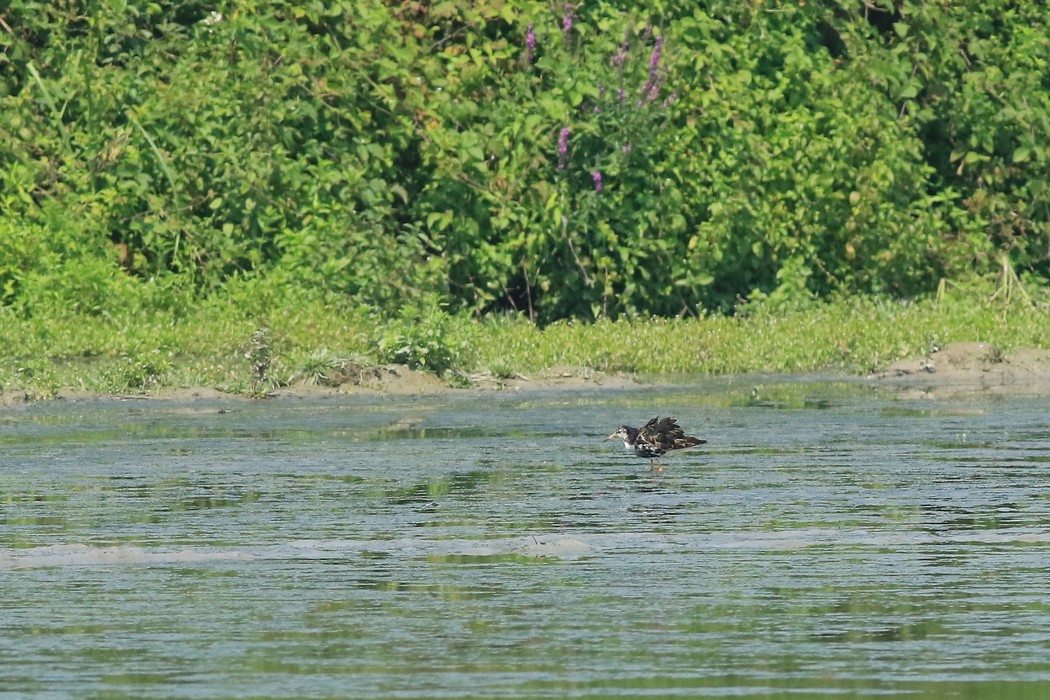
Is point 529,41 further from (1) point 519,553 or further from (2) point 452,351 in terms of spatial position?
(1) point 519,553

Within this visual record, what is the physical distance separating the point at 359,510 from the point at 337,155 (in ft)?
30.8

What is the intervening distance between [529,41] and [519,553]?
11.4 metres

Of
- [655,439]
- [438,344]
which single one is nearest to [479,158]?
[438,344]

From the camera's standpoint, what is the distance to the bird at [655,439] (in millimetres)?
11820

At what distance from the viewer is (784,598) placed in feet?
25.6

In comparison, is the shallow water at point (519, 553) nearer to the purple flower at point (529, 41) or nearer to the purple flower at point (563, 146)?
the purple flower at point (563, 146)

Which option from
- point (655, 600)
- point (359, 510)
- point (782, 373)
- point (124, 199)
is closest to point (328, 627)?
point (655, 600)

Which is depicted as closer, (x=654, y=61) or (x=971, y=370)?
(x=971, y=370)

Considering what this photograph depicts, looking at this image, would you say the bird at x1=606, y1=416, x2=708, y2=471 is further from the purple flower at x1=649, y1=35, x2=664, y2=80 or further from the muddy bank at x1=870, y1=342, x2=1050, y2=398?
the purple flower at x1=649, y1=35, x2=664, y2=80

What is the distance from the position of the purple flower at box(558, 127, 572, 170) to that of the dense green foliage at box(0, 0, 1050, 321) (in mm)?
42

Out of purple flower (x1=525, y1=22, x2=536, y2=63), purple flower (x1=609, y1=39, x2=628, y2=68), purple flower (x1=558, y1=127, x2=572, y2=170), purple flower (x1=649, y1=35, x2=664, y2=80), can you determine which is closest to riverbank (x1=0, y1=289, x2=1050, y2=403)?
purple flower (x1=558, y1=127, x2=572, y2=170)

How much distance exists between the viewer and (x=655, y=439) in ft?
38.8

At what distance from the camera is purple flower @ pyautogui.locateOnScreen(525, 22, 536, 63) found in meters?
19.7

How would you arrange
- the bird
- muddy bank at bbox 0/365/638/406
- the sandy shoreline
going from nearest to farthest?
the bird, muddy bank at bbox 0/365/638/406, the sandy shoreline
